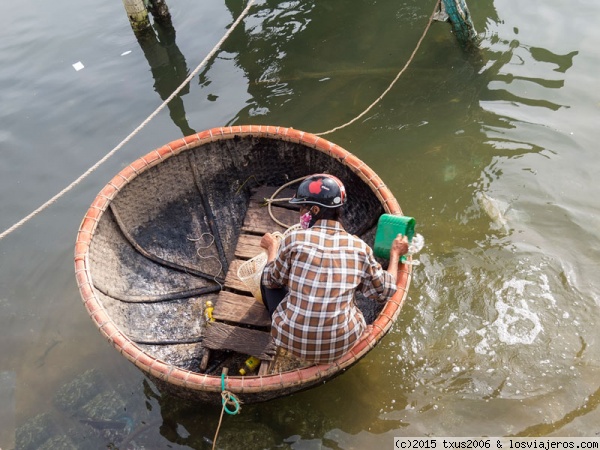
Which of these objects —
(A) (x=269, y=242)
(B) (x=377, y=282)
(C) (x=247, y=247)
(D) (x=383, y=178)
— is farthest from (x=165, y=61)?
(B) (x=377, y=282)

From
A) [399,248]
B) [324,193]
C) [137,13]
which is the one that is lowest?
[399,248]

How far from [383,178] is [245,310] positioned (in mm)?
2288

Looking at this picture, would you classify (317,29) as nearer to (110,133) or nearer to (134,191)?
(110,133)

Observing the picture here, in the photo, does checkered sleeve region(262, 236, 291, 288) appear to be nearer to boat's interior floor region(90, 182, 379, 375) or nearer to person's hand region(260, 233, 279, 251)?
person's hand region(260, 233, 279, 251)

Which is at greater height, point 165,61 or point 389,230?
point 165,61

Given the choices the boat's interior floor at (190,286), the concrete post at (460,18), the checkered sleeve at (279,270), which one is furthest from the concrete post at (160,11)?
the checkered sleeve at (279,270)

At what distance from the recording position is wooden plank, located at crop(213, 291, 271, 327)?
3.47 metres

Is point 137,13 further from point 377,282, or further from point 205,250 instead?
point 377,282

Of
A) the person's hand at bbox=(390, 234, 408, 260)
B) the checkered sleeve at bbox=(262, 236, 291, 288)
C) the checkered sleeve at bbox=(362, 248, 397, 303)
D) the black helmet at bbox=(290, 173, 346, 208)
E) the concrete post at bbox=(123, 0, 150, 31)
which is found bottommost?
the person's hand at bbox=(390, 234, 408, 260)

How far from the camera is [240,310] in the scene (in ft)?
11.6

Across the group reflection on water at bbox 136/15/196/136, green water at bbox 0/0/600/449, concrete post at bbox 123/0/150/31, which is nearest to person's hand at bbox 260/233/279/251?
green water at bbox 0/0/600/449

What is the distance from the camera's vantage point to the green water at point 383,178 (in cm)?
349

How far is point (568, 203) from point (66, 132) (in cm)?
577

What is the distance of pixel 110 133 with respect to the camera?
5.95m
